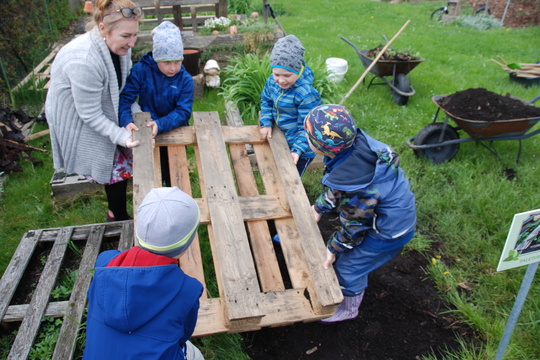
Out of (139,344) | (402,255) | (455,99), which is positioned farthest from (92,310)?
(455,99)

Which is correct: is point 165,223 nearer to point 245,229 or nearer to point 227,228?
point 227,228

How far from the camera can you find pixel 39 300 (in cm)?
250

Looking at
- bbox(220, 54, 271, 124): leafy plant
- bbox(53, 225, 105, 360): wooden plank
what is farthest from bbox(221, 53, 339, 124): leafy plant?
bbox(53, 225, 105, 360): wooden plank

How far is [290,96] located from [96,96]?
134 cm

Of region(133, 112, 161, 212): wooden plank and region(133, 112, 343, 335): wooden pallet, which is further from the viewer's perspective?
region(133, 112, 161, 212): wooden plank

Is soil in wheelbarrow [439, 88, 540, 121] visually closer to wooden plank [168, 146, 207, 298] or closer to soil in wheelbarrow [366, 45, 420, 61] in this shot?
soil in wheelbarrow [366, 45, 420, 61]

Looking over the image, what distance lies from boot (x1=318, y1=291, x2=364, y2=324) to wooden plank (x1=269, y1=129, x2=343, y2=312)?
21.4 inches

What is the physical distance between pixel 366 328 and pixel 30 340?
215 centimetres

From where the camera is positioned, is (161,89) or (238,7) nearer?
(161,89)

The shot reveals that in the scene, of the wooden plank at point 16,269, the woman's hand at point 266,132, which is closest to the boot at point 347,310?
the woman's hand at point 266,132

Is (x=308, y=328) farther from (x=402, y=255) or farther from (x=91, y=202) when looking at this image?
(x=91, y=202)

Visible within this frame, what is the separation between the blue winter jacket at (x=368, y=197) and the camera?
200cm

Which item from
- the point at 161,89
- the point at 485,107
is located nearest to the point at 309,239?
the point at 161,89

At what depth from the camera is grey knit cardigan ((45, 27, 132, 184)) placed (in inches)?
91.2
